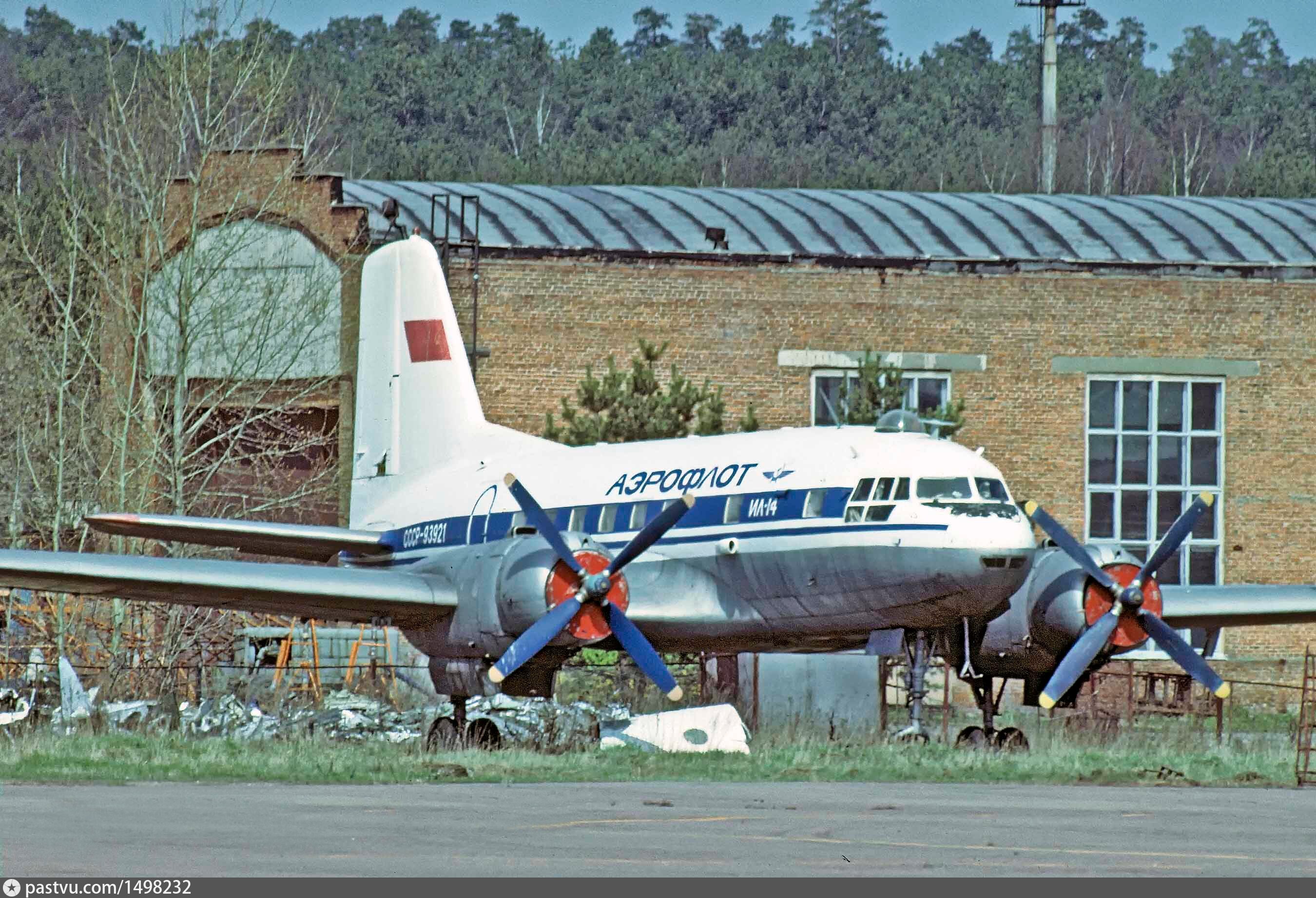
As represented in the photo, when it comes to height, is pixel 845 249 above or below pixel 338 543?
above

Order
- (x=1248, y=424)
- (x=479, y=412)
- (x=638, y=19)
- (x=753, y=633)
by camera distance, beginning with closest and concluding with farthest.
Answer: (x=753, y=633), (x=479, y=412), (x=1248, y=424), (x=638, y=19)

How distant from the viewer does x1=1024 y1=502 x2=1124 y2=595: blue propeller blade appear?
23125 mm

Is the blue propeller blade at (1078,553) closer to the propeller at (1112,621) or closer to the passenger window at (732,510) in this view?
the propeller at (1112,621)

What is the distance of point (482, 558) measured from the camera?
22.8m

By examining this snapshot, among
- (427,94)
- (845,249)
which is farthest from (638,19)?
(845,249)

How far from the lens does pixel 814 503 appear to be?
2248cm

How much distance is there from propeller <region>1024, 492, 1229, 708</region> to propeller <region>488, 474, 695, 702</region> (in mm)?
4137

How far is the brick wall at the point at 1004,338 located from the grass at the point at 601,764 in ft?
59.4

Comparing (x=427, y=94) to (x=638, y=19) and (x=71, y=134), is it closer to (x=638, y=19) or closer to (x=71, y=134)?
(x=638, y=19)

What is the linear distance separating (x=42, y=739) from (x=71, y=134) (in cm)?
6968

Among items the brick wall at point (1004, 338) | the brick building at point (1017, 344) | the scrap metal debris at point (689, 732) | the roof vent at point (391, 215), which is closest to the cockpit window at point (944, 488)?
the scrap metal debris at point (689, 732)

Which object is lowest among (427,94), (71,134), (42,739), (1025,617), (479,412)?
(42,739)

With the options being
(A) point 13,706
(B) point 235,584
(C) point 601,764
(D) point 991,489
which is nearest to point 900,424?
(D) point 991,489

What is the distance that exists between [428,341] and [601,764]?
11600mm
